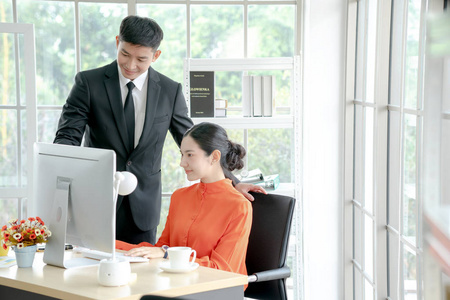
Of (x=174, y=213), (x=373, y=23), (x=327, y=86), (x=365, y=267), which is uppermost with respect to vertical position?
(x=373, y=23)

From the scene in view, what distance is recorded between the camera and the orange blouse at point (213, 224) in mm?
2082

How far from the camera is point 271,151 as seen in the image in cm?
393

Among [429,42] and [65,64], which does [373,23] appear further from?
[429,42]

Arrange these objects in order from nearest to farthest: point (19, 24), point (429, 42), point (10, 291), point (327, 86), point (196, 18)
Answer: point (429, 42) < point (10, 291) < point (327, 86) < point (19, 24) < point (196, 18)

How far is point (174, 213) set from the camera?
2334 mm

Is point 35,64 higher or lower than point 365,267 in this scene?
higher

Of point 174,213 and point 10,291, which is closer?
point 10,291

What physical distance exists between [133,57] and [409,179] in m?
1.26

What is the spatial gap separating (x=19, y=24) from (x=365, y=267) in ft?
8.46

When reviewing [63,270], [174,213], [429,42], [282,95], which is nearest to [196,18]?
[282,95]

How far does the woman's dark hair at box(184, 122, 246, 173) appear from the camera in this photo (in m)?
2.26

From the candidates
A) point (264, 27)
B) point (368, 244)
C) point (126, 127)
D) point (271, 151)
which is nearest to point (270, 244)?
point (126, 127)

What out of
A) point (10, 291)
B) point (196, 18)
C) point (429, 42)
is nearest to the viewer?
point (429, 42)

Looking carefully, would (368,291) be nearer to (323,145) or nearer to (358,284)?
(358,284)
